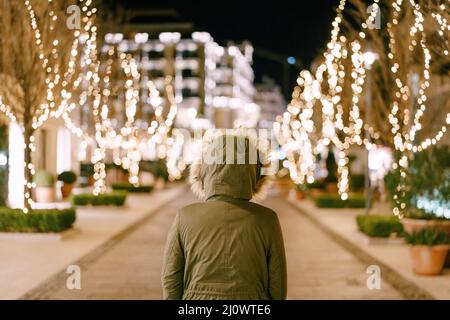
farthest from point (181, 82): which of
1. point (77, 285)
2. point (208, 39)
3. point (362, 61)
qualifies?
point (77, 285)

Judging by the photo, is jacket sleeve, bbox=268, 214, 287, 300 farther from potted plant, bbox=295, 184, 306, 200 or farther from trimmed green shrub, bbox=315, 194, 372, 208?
potted plant, bbox=295, 184, 306, 200

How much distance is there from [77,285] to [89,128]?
21.9 m

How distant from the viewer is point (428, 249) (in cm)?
1102

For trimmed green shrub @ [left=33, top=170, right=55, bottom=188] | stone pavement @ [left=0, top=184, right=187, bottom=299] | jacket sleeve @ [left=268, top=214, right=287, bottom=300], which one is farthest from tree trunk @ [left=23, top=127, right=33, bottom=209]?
jacket sleeve @ [left=268, top=214, right=287, bottom=300]

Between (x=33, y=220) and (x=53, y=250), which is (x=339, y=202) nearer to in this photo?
(x=33, y=220)

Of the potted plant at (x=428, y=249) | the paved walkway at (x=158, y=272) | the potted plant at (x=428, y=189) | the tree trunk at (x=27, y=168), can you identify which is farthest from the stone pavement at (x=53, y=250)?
the potted plant at (x=428, y=189)

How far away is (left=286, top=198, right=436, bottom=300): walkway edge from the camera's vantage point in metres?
9.70

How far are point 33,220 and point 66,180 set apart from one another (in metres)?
13.3

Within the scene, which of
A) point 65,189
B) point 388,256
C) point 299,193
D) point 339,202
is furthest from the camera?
point 299,193

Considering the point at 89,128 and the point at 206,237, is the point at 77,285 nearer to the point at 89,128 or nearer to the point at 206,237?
the point at 206,237

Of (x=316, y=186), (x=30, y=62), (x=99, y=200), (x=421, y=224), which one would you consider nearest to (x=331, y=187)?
(x=316, y=186)

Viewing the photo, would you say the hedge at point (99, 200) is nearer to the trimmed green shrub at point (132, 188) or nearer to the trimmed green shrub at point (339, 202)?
the trimmed green shrub at point (339, 202)

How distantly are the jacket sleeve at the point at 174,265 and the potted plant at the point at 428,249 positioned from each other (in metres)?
7.99
